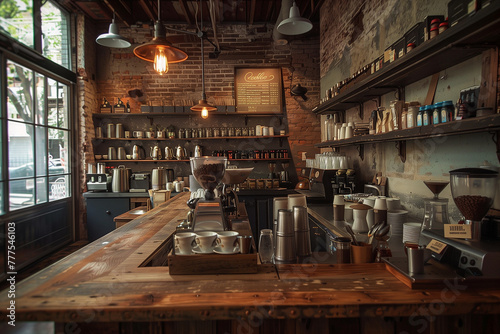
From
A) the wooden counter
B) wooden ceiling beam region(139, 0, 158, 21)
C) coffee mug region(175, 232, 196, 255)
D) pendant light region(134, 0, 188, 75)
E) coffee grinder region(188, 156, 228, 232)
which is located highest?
wooden ceiling beam region(139, 0, 158, 21)

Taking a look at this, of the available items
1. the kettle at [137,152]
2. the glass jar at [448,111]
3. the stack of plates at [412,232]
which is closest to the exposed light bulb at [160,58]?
the glass jar at [448,111]

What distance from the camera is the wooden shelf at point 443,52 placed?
1473 mm

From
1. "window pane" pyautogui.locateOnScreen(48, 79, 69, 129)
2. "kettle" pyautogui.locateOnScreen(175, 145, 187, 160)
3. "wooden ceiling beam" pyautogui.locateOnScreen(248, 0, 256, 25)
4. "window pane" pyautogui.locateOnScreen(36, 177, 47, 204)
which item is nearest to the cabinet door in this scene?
"window pane" pyautogui.locateOnScreen(36, 177, 47, 204)

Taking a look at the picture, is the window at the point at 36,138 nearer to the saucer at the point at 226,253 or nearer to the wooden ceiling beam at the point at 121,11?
the wooden ceiling beam at the point at 121,11

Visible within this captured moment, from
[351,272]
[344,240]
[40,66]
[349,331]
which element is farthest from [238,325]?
[40,66]

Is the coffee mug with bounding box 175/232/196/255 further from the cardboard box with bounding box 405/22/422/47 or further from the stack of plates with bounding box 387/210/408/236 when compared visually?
the cardboard box with bounding box 405/22/422/47

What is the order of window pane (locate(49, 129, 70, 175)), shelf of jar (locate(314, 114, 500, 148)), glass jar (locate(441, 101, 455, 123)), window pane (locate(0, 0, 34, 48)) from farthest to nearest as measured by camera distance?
window pane (locate(49, 129, 70, 175)) → window pane (locate(0, 0, 34, 48)) → glass jar (locate(441, 101, 455, 123)) → shelf of jar (locate(314, 114, 500, 148))

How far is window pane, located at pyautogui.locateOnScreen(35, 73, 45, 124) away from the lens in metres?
4.41

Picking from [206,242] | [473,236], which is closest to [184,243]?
[206,242]

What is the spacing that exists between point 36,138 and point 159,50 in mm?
3034

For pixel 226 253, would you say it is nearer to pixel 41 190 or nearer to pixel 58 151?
pixel 41 190

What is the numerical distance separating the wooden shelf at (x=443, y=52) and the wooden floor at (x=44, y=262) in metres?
4.33

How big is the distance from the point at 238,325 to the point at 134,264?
1.96 ft

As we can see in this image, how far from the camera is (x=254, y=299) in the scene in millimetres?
1057
